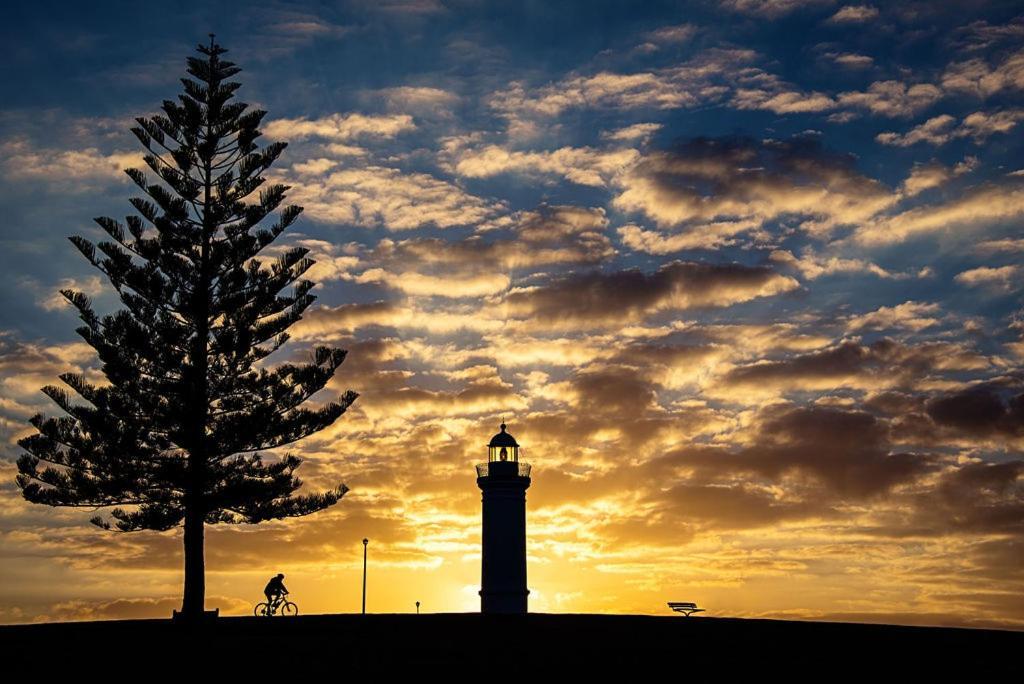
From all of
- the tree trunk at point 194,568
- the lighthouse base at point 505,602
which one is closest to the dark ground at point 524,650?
the tree trunk at point 194,568

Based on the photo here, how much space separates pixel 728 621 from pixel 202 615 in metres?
12.4

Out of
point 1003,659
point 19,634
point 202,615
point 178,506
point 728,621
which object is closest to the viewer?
point 1003,659

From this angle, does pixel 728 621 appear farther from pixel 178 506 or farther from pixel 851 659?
pixel 178 506

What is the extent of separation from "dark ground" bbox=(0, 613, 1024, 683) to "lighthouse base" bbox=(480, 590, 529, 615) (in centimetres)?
1079

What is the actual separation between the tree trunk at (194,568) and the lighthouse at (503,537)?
9386 mm

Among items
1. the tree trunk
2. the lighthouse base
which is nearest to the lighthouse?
the lighthouse base

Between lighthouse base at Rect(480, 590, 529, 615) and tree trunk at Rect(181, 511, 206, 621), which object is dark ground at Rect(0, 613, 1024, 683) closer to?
tree trunk at Rect(181, 511, 206, 621)

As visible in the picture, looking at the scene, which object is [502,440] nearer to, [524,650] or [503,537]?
[503,537]

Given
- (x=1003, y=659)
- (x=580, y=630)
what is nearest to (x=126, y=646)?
(x=580, y=630)

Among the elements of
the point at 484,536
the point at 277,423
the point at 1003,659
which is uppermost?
the point at 277,423

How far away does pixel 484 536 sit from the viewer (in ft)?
116

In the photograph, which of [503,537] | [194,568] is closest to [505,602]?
[503,537]

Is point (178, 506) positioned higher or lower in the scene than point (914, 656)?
higher

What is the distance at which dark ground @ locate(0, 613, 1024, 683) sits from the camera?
16.4m
